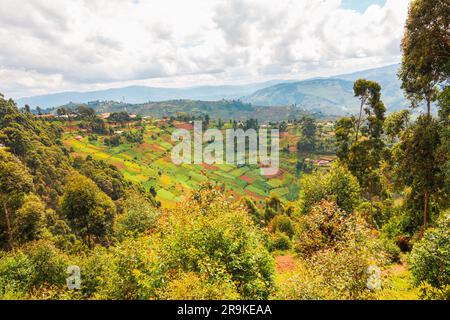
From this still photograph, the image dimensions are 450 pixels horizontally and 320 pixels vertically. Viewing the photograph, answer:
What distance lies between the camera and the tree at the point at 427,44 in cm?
1906

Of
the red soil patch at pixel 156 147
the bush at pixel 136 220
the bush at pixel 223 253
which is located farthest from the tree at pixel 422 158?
the red soil patch at pixel 156 147

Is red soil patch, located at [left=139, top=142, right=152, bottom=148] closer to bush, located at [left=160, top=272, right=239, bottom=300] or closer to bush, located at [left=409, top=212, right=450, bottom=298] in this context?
bush, located at [left=160, top=272, right=239, bottom=300]

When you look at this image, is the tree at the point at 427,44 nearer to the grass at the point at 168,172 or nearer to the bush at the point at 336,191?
the bush at the point at 336,191

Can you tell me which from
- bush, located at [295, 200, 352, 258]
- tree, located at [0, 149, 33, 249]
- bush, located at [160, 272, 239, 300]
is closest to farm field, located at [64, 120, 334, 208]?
tree, located at [0, 149, 33, 249]

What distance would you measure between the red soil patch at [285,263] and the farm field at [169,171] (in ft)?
243

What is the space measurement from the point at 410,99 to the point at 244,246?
20039mm

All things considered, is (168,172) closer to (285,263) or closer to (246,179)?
(246,179)

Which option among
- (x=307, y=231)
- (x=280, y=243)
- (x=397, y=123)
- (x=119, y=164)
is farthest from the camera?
(x=119, y=164)

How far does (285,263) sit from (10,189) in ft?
102

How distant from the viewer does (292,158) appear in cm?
17012

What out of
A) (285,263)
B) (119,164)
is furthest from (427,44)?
(119,164)

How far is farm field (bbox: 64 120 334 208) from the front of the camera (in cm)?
11969

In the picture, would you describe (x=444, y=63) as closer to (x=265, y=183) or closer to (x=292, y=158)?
(x=265, y=183)

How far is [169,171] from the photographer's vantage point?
456 feet
